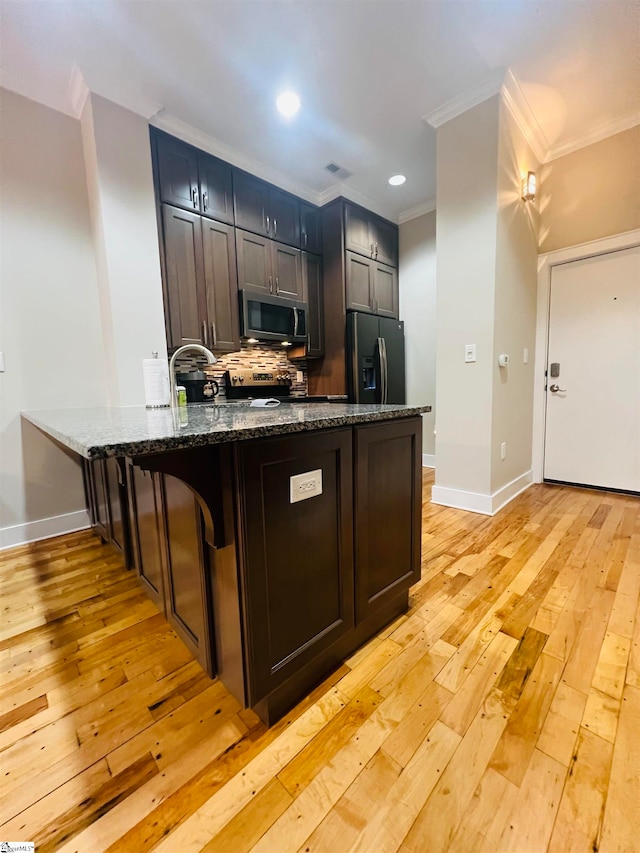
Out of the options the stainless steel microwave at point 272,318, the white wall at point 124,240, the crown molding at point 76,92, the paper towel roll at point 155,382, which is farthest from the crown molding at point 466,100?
the paper towel roll at point 155,382

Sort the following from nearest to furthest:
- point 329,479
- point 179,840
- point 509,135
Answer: point 179,840 < point 329,479 < point 509,135

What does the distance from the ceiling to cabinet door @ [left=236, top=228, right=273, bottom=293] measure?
0.65 metres

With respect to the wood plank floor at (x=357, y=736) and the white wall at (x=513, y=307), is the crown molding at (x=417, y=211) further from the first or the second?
the wood plank floor at (x=357, y=736)

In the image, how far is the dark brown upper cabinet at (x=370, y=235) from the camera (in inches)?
142

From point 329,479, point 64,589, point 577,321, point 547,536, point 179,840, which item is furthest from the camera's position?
point 577,321

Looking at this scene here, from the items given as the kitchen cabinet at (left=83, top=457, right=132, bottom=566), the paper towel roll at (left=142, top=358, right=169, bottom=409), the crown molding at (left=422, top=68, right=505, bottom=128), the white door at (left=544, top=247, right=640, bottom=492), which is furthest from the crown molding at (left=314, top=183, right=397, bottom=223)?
the kitchen cabinet at (left=83, top=457, right=132, bottom=566)

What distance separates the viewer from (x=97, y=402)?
258 cm

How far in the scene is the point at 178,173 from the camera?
2.66 metres

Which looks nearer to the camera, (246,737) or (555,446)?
(246,737)

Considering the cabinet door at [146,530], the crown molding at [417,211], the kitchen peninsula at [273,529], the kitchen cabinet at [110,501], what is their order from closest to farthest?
the kitchen peninsula at [273,529] < the cabinet door at [146,530] < the kitchen cabinet at [110,501] < the crown molding at [417,211]

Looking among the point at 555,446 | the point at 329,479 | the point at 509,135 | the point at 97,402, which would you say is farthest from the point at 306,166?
the point at 555,446

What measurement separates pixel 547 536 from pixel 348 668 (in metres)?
1.70

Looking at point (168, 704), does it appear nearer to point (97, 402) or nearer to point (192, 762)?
point (192, 762)

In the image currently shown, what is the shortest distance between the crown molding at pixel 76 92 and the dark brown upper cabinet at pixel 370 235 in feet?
7.16
